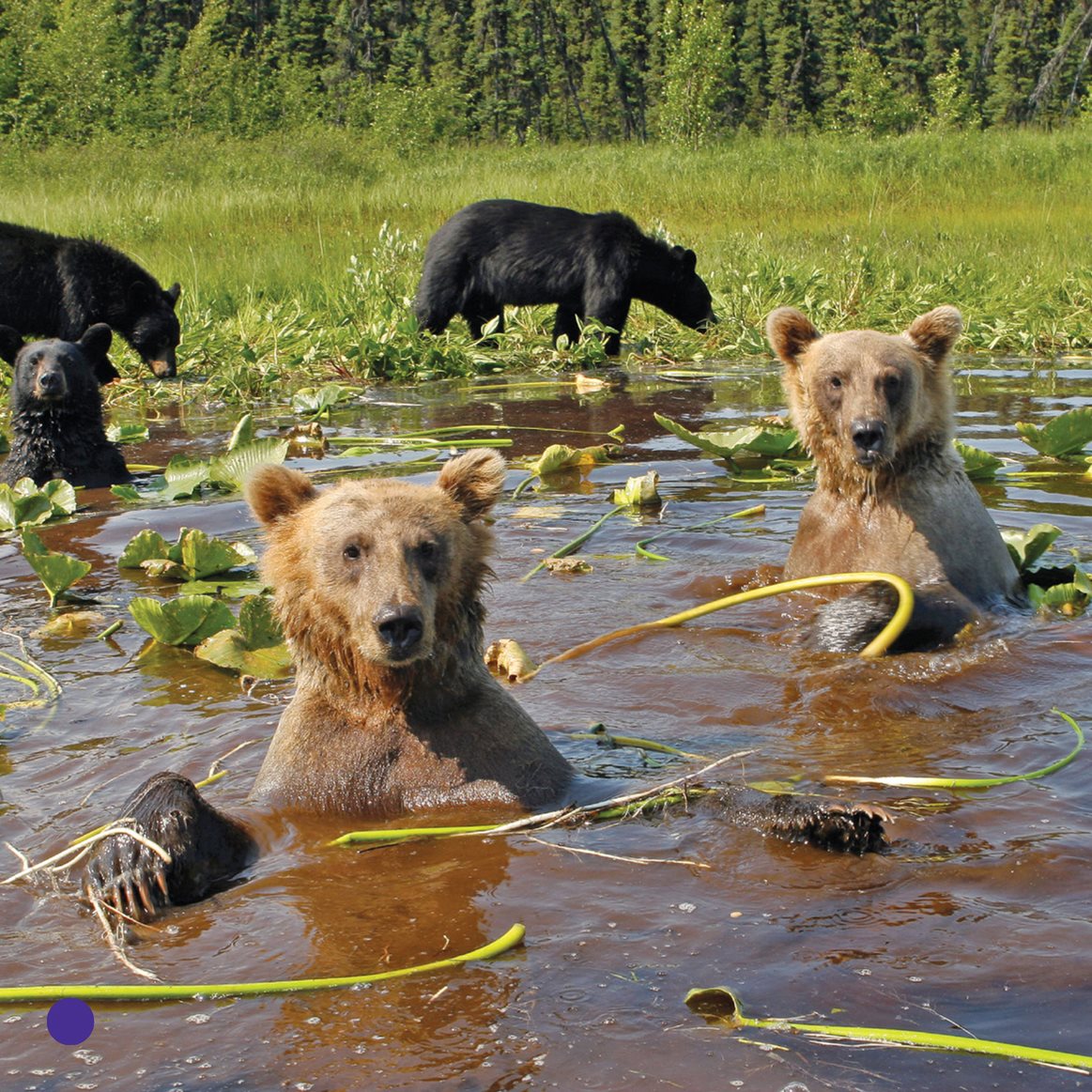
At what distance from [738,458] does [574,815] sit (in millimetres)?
5386

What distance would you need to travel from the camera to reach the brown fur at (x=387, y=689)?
380cm

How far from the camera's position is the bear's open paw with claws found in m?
3.27

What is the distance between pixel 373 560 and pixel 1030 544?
11.5 feet

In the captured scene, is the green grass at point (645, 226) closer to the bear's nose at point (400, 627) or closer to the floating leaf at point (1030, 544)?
the floating leaf at point (1030, 544)

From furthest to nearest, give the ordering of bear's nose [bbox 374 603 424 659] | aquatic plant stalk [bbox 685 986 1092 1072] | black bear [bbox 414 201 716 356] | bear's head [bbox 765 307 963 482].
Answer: black bear [bbox 414 201 716 356] → bear's head [bbox 765 307 963 482] → bear's nose [bbox 374 603 424 659] → aquatic plant stalk [bbox 685 986 1092 1072]

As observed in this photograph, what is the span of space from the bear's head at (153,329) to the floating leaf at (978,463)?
287 inches

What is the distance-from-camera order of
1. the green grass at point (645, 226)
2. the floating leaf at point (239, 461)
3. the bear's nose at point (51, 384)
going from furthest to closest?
the green grass at point (645, 226)
the bear's nose at point (51, 384)
the floating leaf at point (239, 461)

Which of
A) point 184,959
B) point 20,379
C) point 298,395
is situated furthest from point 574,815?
point 298,395

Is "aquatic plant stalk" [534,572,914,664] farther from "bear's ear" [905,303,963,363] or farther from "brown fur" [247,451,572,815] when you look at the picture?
"brown fur" [247,451,572,815]

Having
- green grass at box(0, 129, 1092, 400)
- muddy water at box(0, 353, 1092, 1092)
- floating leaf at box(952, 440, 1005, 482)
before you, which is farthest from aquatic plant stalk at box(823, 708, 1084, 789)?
green grass at box(0, 129, 1092, 400)

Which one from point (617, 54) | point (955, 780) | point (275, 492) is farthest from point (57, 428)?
point (617, 54)

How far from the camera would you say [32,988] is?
8.94 feet

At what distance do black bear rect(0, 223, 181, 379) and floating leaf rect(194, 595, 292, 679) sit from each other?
7.80 m

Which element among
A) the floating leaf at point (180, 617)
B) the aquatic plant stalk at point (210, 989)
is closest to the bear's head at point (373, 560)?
the aquatic plant stalk at point (210, 989)
